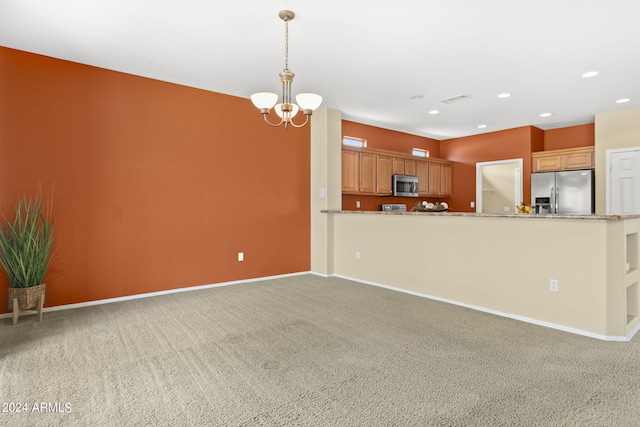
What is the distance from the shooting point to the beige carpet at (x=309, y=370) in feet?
6.16

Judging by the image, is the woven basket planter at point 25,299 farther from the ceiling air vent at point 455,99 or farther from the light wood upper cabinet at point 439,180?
the light wood upper cabinet at point 439,180

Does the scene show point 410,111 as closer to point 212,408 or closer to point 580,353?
point 580,353

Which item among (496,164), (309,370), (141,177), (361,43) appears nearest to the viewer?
(309,370)

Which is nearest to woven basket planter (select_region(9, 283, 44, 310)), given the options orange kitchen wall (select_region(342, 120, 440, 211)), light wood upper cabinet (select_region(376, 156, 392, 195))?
orange kitchen wall (select_region(342, 120, 440, 211))

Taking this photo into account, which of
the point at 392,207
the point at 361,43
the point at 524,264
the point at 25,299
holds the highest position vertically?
the point at 361,43

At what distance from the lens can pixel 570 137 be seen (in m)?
6.80

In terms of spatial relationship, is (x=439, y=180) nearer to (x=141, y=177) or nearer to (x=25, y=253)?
(x=141, y=177)

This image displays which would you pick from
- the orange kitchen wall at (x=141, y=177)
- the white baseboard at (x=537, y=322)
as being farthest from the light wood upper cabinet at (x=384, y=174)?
the white baseboard at (x=537, y=322)

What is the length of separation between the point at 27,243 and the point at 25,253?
0.11 m

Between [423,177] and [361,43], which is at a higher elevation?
[361,43]

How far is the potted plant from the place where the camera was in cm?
333

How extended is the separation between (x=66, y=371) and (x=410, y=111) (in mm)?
5464

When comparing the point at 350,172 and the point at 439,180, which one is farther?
the point at 439,180

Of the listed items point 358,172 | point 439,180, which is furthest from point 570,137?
point 358,172
